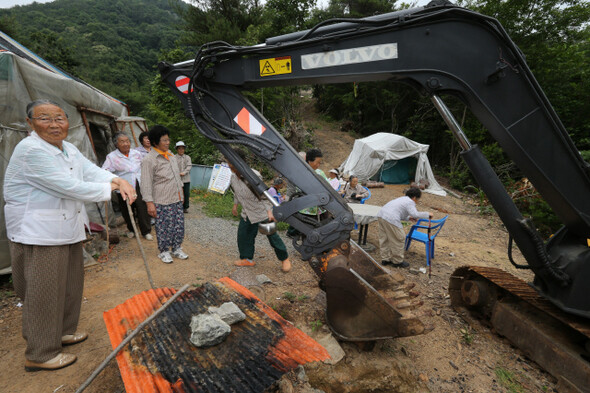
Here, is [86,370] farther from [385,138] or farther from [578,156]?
[385,138]

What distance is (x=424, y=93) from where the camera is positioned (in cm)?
235

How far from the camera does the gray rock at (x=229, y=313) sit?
2.44 metres

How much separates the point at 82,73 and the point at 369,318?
48.2 metres

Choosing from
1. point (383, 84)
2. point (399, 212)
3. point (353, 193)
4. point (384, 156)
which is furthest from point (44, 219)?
point (383, 84)

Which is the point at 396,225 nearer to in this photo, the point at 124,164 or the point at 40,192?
the point at 40,192

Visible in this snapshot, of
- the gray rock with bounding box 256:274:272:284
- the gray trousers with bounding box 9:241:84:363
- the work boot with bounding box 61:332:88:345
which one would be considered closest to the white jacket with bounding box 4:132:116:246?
the gray trousers with bounding box 9:241:84:363

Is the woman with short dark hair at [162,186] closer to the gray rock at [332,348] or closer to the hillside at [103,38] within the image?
the gray rock at [332,348]

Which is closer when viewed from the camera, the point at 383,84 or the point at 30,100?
the point at 30,100

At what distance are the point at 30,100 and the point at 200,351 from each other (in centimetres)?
434

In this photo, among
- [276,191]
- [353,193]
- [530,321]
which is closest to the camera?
[530,321]

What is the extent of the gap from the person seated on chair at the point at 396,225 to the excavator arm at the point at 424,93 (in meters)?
2.35

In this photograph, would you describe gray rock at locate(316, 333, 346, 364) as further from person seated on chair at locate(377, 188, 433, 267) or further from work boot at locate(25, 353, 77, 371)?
person seated on chair at locate(377, 188, 433, 267)

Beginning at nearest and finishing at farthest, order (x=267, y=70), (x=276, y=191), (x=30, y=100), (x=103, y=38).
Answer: (x=267, y=70) → (x=30, y=100) → (x=276, y=191) → (x=103, y=38)

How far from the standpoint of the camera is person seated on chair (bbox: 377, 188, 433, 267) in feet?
16.6
